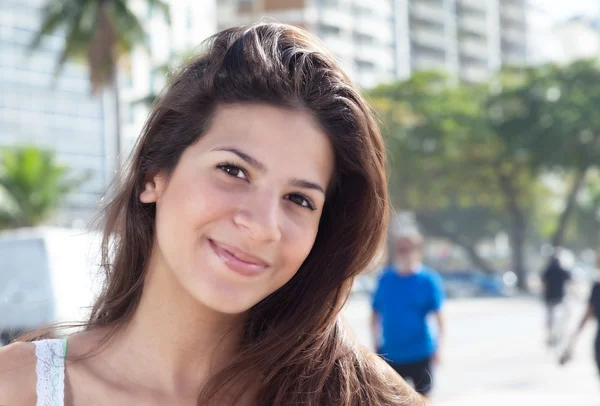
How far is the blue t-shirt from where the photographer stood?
24.7 ft

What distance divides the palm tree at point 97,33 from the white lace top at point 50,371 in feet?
76.8

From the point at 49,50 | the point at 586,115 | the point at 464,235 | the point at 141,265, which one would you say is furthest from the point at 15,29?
the point at 141,265

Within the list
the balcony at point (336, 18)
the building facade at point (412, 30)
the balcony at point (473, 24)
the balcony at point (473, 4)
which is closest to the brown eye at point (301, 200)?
the building facade at point (412, 30)

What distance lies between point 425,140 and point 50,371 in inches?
1884

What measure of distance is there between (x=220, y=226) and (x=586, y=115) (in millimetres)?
43484

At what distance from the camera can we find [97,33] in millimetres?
25406

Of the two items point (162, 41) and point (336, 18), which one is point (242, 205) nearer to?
point (162, 41)

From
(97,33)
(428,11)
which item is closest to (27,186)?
(97,33)

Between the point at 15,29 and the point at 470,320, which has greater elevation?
the point at 15,29

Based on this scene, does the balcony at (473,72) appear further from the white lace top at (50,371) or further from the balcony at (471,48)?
the white lace top at (50,371)

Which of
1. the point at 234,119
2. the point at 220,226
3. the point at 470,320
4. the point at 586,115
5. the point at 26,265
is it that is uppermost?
the point at 586,115

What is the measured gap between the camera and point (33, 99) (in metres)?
46.8

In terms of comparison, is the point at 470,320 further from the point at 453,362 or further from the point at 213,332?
the point at 213,332

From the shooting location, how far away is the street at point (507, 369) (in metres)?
10.7
